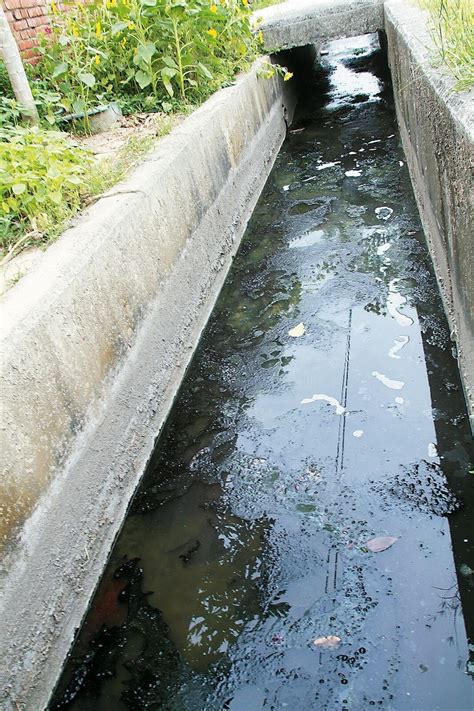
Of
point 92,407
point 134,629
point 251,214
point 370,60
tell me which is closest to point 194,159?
point 251,214

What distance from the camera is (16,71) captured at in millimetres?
4223

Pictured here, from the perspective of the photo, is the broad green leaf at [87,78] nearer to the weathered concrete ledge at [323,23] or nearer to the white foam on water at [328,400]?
the white foam on water at [328,400]

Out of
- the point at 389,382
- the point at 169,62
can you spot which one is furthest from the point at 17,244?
the point at 169,62

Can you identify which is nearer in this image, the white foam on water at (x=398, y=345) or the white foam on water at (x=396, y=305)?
the white foam on water at (x=398, y=345)

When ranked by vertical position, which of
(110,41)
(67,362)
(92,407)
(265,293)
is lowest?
(265,293)

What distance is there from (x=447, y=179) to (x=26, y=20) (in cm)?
371

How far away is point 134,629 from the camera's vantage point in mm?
2400

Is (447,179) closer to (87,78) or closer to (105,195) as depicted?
(105,195)

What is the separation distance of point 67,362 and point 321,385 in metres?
1.44

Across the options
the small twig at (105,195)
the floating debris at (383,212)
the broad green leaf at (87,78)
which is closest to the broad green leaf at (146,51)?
the broad green leaf at (87,78)

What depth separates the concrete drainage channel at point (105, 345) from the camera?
2209 millimetres

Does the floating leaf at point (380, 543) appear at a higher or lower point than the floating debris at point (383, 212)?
lower

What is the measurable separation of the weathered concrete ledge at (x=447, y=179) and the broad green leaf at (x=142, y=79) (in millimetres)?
2034

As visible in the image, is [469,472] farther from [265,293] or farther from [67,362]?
A: [265,293]
